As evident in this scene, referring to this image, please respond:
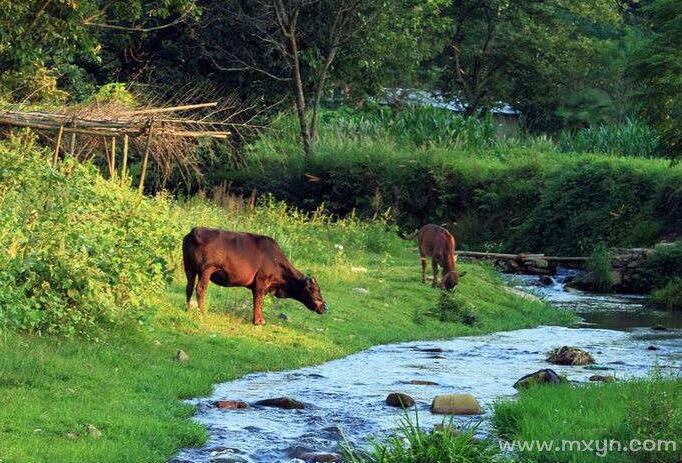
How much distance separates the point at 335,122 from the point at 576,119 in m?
14.0

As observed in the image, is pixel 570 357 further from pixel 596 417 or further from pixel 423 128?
pixel 423 128

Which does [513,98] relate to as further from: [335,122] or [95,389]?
[95,389]

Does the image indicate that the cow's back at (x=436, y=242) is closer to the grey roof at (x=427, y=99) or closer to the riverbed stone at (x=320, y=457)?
the riverbed stone at (x=320, y=457)

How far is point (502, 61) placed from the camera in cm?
5438

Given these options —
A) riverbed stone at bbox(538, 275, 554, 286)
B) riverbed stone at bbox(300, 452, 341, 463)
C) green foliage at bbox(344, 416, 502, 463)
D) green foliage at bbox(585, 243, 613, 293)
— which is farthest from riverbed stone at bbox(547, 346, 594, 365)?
riverbed stone at bbox(538, 275, 554, 286)

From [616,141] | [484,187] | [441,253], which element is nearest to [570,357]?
[441,253]

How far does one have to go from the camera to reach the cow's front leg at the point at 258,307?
17.9 m

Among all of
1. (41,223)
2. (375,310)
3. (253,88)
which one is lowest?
(375,310)

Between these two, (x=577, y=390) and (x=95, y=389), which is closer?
(x=95, y=389)

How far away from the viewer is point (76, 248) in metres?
14.4

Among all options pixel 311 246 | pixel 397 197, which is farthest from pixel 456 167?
pixel 311 246

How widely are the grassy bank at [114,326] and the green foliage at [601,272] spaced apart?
8.03 metres

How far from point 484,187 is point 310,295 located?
20.3 m

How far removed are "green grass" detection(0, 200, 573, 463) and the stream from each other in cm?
38
